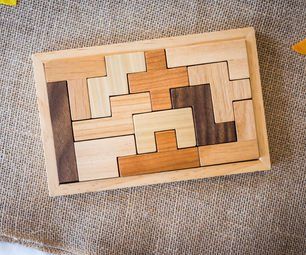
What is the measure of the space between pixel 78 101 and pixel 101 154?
0.37 feet

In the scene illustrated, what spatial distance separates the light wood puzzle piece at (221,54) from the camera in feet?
2.29

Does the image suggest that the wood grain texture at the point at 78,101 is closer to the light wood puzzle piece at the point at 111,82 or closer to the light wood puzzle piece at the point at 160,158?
the light wood puzzle piece at the point at 111,82

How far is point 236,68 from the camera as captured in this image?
2.29 feet

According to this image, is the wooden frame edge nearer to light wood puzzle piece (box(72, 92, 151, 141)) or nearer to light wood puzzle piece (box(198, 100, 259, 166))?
light wood puzzle piece (box(72, 92, 151, 141))

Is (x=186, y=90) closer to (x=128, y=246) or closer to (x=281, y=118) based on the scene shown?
(x=281, y=118)

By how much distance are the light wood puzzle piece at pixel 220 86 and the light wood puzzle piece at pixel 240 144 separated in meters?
0.02

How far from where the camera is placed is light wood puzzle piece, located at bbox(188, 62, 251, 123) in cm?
70

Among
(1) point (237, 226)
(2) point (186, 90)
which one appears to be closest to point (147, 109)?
(2) point (186, 90)

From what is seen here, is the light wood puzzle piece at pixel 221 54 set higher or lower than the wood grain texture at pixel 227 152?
higher

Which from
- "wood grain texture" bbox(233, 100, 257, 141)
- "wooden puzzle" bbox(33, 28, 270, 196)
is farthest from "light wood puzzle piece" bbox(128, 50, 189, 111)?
"wood grain texture" bbox(233, 100, 257, 141)

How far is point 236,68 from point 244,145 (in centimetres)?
15

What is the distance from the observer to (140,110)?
2.28ft

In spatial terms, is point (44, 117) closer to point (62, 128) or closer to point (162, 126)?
point (62, 128)

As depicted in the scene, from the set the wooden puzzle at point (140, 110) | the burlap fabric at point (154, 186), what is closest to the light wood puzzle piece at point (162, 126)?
the wooden puzzle at point (140, 110)
